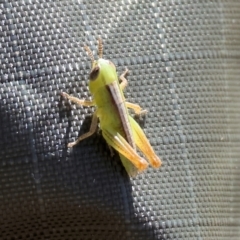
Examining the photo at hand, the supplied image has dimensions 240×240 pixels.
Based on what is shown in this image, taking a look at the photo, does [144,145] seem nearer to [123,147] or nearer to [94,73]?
[123,147]

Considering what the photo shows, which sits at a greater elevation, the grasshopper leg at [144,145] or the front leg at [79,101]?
the front leg at [79,101]

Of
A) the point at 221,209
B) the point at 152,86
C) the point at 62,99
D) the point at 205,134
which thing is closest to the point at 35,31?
the point at 62,99

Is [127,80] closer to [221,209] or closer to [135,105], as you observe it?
[135,105]

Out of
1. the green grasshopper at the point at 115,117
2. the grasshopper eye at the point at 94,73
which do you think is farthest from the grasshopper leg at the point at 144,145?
the grasshopper eye at the point at 94,73

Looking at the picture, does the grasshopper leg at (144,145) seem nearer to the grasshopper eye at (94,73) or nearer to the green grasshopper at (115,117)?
the green grasshopper at (115,117)

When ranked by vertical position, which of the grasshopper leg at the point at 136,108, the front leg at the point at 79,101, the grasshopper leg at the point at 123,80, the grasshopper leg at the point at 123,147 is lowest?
the grasshopper leg at the point at 123,147

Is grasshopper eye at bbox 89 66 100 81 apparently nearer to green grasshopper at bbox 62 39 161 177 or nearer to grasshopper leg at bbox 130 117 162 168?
green grasshopper at bbox 62 39 161 177
